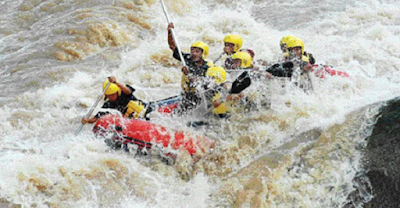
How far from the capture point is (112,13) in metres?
10.9

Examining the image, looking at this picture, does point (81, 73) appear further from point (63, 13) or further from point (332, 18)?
point (332, 18)

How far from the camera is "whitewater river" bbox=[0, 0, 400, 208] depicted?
161 inches

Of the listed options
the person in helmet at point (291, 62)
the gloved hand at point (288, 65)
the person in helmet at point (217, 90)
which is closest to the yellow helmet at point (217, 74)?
the person in helmet at point (217, 90)

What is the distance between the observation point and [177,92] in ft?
24.6

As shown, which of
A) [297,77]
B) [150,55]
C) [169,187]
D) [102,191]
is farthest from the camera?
[150,55]

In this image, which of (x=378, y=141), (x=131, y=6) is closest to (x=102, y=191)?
(x=378, y=141)

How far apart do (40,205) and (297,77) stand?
174 inches

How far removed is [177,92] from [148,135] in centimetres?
267

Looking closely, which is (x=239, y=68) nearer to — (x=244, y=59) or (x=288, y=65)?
(x=244, y=59)

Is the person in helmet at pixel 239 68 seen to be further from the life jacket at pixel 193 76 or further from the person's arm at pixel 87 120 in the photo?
the person's arm at pixel 87 120

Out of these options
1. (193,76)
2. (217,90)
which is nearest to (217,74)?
(217,90)

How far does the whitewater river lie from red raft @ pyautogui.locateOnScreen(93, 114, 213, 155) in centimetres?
17

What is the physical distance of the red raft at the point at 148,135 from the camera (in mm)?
4863

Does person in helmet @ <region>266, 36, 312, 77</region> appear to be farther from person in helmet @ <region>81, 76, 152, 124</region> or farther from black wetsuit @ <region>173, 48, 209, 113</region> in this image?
person in helmet @ <region>81, 76, 152, 124</region>
